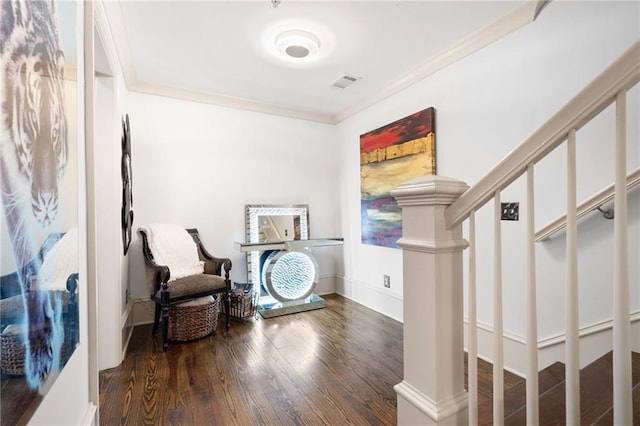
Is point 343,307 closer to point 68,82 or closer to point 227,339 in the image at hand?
point 227,339

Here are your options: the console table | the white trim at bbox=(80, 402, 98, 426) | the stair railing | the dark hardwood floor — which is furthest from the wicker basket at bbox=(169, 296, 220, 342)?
A: the stair railing

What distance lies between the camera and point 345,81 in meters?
2.91

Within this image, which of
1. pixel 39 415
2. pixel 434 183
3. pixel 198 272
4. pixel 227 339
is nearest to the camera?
pixel 39 415

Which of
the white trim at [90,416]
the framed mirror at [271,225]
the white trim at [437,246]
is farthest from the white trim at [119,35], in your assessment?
the white trim at [437,246]

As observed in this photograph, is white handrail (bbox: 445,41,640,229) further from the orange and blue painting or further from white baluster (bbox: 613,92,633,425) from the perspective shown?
the orange and blue painting

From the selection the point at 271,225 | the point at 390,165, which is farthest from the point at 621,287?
the point at 271,225

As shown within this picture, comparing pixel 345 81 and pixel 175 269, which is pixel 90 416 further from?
pixel 345 81

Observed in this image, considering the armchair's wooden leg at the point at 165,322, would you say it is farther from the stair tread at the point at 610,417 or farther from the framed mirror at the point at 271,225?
the stair tread at the point at 610,417

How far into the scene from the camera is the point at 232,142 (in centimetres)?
334

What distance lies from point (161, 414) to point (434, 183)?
1.83m

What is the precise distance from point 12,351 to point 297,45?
231 centimetres

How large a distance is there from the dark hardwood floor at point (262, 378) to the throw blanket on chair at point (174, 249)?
603mm

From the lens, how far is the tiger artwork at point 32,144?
1.96 feet

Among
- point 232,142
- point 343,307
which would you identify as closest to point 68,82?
point 232,142
